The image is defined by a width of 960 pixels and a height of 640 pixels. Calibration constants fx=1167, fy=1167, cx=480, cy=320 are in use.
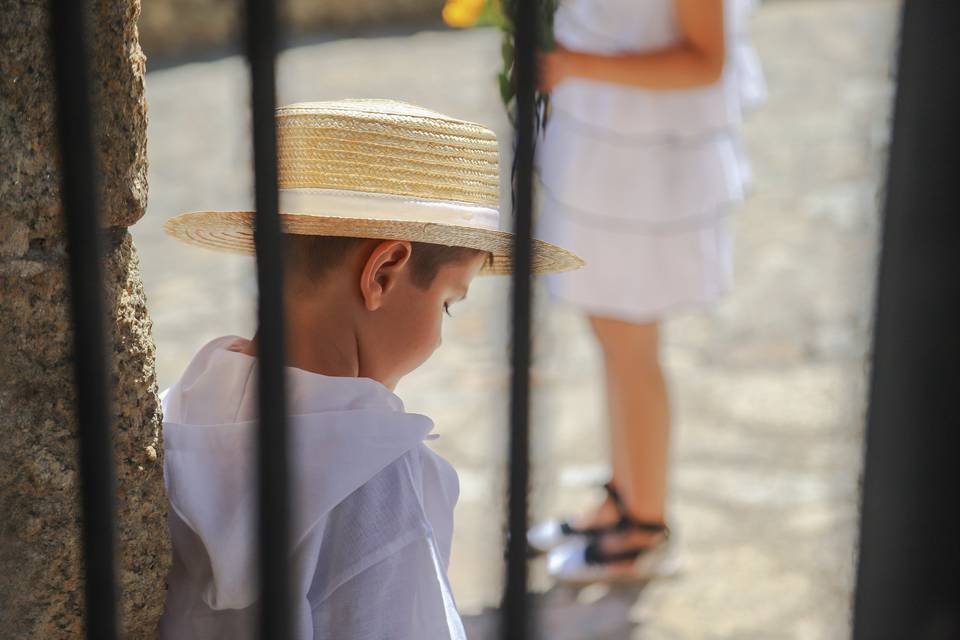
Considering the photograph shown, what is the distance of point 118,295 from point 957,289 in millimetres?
762

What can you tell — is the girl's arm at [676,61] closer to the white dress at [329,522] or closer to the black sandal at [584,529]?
the black sandal at [584,529]

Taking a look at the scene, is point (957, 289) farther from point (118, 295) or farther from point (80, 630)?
point (80, 630)

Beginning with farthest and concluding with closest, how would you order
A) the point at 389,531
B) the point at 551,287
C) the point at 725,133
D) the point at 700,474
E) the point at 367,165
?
the point at 700,474, the point at 551,287, the point at 725,133, the point at 367,165, the point at 389,531

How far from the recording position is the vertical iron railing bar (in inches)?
35.1

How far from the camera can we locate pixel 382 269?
1.51 metres

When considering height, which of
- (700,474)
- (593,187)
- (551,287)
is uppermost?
A: (593,187)

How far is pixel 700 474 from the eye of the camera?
12.3 feet

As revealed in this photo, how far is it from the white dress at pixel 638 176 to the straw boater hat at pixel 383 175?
136cm

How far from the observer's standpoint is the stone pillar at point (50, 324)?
102 cm

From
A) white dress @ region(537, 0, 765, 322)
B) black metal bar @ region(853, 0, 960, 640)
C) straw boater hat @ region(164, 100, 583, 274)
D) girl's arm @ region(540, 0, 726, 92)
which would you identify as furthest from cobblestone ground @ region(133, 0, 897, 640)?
girl's arm @ region(540, 0, 726, 92)

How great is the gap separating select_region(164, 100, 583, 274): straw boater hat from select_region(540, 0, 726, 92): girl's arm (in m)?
1.27

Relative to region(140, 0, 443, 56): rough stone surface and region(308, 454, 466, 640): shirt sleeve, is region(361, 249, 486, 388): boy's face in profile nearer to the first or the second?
region(308, 454, 466, 640): shirt sleeve

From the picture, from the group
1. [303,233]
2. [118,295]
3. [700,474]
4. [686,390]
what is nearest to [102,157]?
[118,295]

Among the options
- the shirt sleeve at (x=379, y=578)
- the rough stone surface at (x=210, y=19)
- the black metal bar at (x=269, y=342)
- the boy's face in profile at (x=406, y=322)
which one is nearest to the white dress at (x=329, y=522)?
the shirt sleeve at (x=379, y=578)
